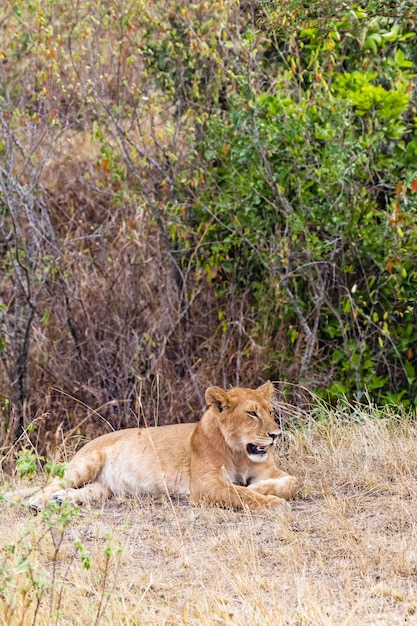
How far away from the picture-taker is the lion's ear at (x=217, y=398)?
20.6 feet

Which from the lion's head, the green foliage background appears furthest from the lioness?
the green foliage background

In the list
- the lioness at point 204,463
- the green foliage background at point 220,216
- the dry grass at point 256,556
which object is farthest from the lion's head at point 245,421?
the green foliage background at point 220,216

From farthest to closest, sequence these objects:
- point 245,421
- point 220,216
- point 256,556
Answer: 1. point 220,216
2. point 245,421
3. point 256,556

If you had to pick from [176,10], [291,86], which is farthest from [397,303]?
[176,10]

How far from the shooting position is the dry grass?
→ 14.4 feet

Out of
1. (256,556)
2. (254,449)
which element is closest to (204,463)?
(254,449)

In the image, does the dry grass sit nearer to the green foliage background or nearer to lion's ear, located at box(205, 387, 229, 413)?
lion's ear, located at box(205, 387, 229, 413)

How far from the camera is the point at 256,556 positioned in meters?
5.09

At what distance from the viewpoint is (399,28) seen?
8961 millimetres

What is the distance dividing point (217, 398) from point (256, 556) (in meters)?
1.40

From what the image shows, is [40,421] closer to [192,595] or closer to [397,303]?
[397,303]

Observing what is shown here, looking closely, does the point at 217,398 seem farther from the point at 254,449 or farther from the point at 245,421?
the point at 254,449

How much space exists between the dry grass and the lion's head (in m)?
0.37

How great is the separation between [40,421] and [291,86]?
3595mm
